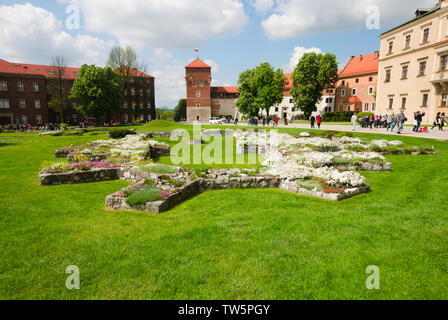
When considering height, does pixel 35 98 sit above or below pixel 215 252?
above

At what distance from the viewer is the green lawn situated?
3.70m

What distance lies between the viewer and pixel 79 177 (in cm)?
955

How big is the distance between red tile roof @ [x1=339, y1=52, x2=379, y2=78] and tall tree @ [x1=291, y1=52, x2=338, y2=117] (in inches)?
426

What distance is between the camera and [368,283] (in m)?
3.73

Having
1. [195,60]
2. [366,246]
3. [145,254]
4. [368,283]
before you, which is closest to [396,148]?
[366,246]

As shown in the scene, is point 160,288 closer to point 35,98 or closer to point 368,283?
point 368,283

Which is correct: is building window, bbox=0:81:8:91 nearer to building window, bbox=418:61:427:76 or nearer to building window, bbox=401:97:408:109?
building window, bbox=401:97:408:109

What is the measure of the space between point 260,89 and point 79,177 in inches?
2032

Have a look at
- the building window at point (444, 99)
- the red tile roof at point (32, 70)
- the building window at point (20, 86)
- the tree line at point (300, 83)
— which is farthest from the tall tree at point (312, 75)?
the building window at point (20, 86)

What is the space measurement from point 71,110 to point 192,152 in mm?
54419

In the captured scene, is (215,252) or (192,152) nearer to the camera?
(215,252)

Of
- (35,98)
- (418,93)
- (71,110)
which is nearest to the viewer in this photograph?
(418,93)

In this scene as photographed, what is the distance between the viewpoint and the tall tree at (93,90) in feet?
149

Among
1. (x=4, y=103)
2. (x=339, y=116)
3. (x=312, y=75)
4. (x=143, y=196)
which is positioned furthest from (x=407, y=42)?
(x=4, y=103)
